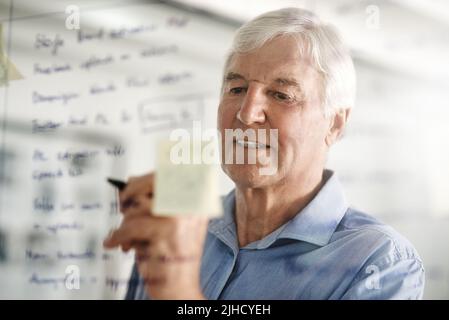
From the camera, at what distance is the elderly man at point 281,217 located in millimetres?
767

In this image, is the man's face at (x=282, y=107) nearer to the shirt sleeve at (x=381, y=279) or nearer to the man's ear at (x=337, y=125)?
the man's ear at (x=337, y=125)

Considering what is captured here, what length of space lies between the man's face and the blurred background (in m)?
0.04

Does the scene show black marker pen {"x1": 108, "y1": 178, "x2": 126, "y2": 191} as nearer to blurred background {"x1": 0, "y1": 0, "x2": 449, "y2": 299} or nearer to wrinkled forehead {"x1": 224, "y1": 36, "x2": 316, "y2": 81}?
blurred background {"x1": 0, "y1": 0, "x2": 449, "y2": 299}

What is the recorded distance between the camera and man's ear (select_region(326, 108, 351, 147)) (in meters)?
0.79

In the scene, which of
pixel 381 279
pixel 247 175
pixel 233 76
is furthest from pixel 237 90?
pixel 381 279

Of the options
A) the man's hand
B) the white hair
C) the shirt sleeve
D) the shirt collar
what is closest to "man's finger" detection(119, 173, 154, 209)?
the man's hand

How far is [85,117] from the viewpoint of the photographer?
33.2 inches

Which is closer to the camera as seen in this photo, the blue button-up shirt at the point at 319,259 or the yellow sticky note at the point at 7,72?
the blue button-up shirt at the point at 319,259

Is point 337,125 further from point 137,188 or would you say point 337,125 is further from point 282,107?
point 137,188

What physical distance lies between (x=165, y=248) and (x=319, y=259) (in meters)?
0.23

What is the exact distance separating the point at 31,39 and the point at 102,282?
1.33 ft

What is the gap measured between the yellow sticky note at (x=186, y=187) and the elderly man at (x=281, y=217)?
15 mm

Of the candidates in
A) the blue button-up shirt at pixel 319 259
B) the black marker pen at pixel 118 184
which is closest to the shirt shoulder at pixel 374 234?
the blue button-up shirt at pixel 319 259
